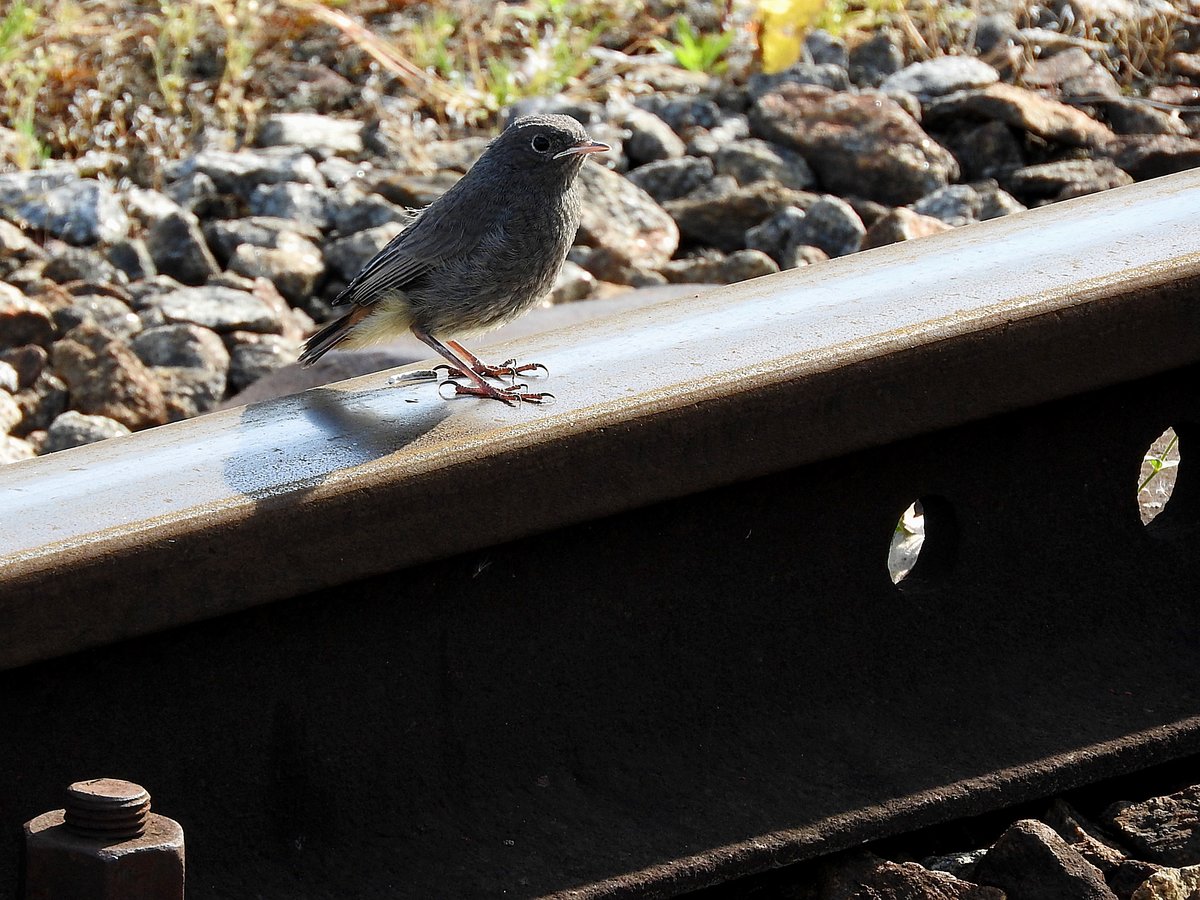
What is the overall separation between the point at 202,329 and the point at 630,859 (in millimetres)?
3587

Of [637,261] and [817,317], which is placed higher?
[817,317]

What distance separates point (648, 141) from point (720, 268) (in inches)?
49.4

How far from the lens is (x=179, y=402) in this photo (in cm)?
561

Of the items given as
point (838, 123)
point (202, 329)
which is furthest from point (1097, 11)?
point (202, 329)

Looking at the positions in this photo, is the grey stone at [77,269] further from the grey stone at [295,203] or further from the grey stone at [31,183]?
the grey stone at [295,203]

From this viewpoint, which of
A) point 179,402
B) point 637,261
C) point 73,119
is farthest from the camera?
point 73,119

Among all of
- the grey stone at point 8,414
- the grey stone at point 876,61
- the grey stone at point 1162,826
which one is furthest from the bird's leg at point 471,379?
the grey stone at point 876,61

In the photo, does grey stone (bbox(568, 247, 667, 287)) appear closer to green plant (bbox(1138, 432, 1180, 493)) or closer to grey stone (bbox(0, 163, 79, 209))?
grey stone (bbox(0, 163, 79, 209))

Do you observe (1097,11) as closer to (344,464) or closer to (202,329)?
(202,329)

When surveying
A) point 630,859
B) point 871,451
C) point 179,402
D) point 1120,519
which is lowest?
point 179,402

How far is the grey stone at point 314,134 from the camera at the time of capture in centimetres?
746

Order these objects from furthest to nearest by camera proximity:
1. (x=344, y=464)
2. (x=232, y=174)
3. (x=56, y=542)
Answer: (x=232, y=174), (x=344, y=464), (x=56, y=542)

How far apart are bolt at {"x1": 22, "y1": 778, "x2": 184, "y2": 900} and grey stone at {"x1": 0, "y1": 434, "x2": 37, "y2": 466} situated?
9.94ft

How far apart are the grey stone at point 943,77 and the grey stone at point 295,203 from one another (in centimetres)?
264
